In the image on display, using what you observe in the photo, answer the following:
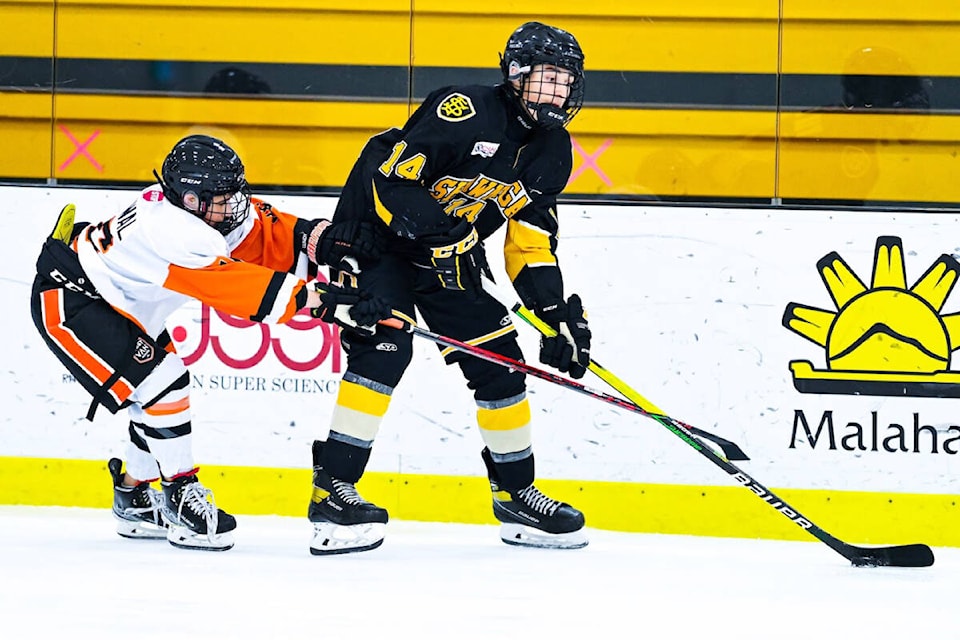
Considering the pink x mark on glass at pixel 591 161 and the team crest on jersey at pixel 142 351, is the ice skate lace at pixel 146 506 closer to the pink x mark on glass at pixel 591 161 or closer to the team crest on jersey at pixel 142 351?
the team crest on jersey at pixel 142 351

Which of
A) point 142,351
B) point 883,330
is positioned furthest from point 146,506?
point 883,330

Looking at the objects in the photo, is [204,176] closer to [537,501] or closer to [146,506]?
[146,506]

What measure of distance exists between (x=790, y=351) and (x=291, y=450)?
1451 millimetres

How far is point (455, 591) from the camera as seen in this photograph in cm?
254

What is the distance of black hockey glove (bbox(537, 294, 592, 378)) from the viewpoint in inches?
116

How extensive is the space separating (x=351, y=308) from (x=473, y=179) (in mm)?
437

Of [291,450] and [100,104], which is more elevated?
[100,104]

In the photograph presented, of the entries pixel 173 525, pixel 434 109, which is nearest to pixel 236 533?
pixel 173 525

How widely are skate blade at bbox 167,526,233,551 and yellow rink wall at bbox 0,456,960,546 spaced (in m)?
0.65

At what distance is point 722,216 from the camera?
3529mm

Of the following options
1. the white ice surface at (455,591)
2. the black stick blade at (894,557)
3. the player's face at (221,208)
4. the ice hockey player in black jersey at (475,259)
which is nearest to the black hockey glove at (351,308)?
the ice hockey player in black jersey at (475,259)

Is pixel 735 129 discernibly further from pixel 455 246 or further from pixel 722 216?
pixel 455 246

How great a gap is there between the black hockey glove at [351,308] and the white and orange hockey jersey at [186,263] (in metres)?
0.06

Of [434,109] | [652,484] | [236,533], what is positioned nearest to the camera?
[434,109]
